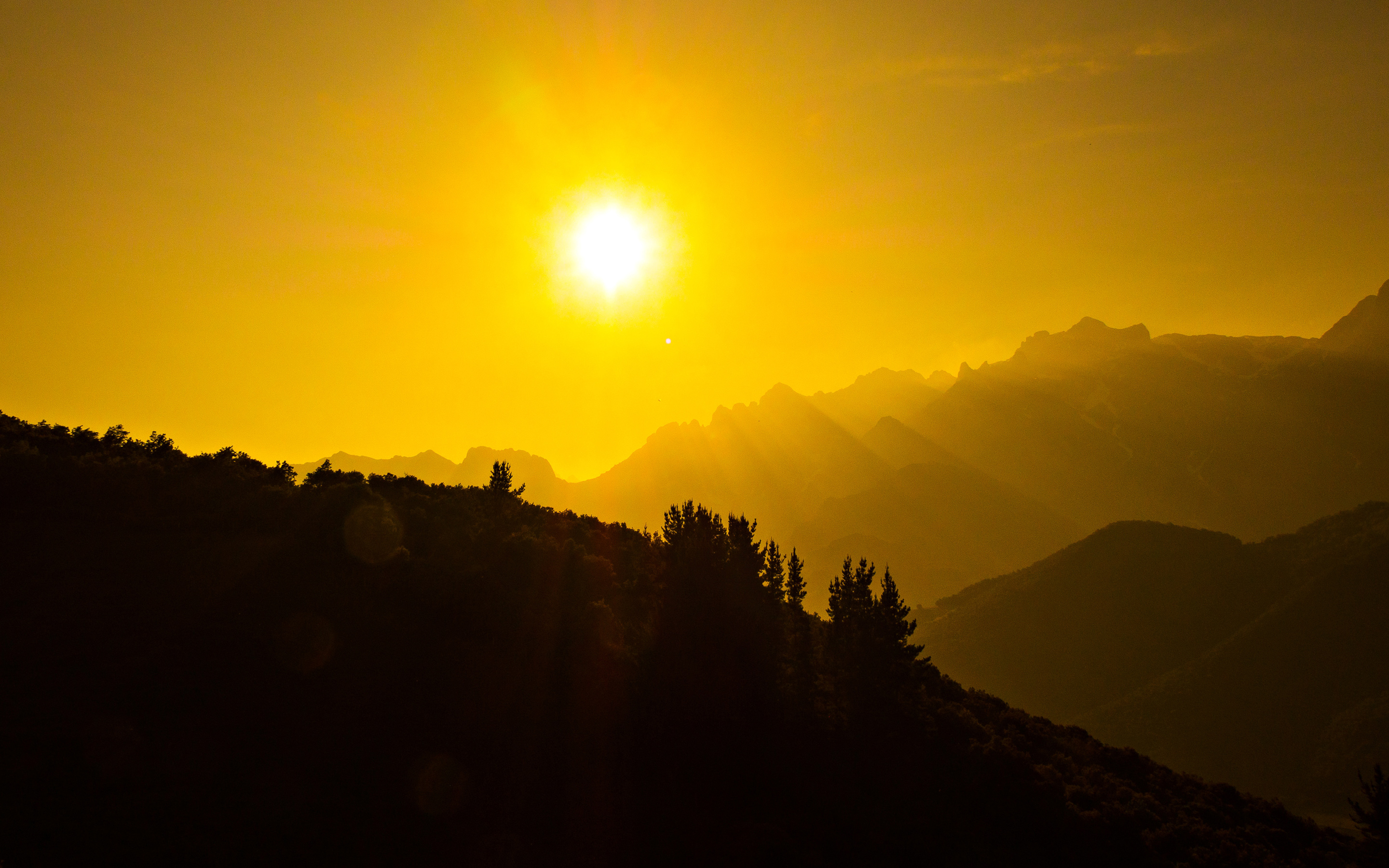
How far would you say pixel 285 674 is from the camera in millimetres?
25500

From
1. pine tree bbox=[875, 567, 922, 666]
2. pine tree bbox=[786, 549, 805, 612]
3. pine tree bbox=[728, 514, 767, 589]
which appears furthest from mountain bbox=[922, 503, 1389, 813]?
pine tree bbox=[728, 514, 767, 589]

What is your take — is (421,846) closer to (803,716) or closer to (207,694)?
(207,694)

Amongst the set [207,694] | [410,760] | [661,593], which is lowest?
[410,760]

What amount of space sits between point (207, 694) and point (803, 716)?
23.7 m

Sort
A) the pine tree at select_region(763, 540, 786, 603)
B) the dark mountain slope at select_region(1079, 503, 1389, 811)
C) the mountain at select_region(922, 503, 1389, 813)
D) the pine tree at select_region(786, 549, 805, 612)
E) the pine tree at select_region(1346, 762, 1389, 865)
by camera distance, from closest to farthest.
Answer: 1. the pine tree at select_region(1346, 762, 1389, 865)
2. the pine tree at select_region(763, 540, 786, 603)
3. the pine tree at select_region(786, 549, 805, 612)
4. the dark mountain slope at select_region(1079, 503, 1389, 811)
5. the mountain at select_region(922, 503, 1389, 813)

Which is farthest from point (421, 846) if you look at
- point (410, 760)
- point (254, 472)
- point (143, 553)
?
point (254, 472)

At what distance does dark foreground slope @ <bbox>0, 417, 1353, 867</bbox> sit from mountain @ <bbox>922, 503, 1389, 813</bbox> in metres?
98.9

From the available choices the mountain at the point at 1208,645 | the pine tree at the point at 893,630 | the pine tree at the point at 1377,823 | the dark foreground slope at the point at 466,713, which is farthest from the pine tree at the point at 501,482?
the mountain at the point at 1208,645

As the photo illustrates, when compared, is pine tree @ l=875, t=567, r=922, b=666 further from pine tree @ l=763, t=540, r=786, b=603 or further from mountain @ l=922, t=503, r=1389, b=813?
mountain @ l=922, t=503, r=1389, b=813

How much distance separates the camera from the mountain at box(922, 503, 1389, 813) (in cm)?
11175

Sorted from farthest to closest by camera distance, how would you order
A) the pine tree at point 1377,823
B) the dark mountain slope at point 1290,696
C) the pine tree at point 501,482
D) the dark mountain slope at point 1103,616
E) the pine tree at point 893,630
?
the dark mountain slope at point 1103,616, the dark mountain slope at point 1290,696, the pine tree at point 501,482, the pine tree at point 893,630, the pine tree at point 1377,823

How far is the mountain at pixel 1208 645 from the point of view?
11175 cm

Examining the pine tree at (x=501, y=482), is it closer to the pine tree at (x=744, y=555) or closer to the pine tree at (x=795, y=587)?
the pine tree at (x=795, y=587)

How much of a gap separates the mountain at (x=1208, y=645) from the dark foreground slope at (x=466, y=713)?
98.9 meters
